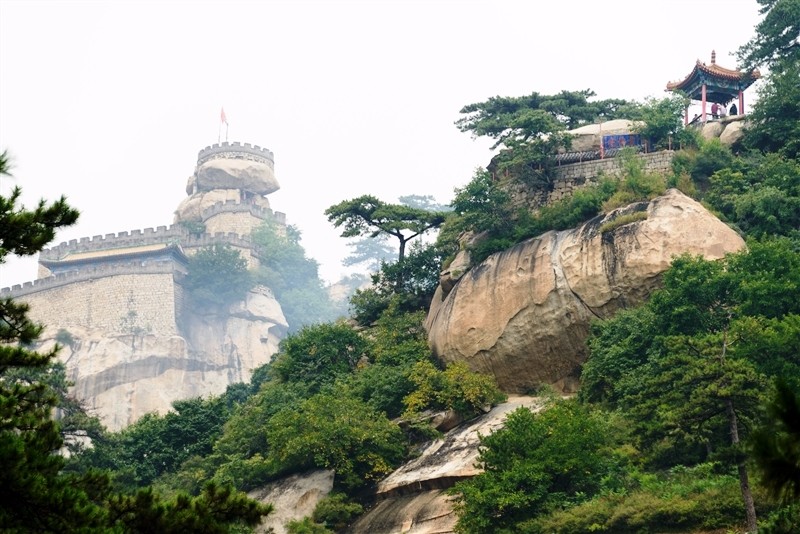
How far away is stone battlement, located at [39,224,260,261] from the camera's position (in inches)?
2437

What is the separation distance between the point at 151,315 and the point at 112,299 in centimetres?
207

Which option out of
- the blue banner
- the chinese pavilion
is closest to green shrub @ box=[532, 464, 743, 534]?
the blue banner

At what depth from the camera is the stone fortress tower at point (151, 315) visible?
179 ft

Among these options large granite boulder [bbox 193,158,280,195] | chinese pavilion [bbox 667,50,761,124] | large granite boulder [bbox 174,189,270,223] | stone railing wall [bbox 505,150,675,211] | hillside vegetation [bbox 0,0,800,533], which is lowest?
hillside vegetation [bbox 0,0,800,533]

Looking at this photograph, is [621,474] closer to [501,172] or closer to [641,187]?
[641,187]

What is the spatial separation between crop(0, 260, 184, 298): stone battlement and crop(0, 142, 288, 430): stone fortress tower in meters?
0.05

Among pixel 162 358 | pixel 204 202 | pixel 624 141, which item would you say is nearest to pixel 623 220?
pixel 624 141

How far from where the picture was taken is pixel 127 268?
57.6 m

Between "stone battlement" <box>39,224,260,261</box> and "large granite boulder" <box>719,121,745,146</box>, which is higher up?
"stone battlement" <box>39,224,260,261</box>

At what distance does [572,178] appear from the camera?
105 ft

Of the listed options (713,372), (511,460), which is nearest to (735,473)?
(713,372)

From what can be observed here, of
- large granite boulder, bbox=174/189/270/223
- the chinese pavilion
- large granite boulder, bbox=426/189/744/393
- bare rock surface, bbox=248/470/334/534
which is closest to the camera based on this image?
bare rock surface, bbox=248/470/334/534

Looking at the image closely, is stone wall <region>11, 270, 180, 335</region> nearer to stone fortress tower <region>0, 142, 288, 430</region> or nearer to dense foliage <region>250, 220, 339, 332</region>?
stone fortress tower <region>0, 142, 288, 430</region>

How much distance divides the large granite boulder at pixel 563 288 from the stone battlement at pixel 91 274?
105ft
